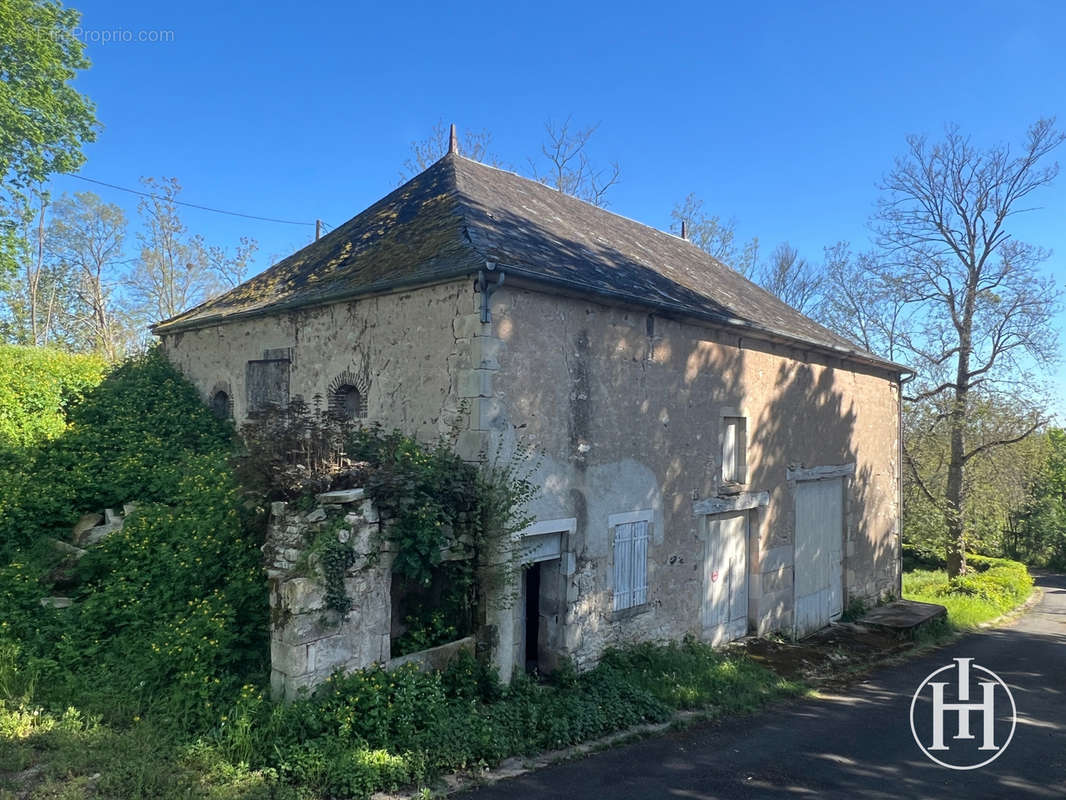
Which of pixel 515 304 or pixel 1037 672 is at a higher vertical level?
pixel 515 304

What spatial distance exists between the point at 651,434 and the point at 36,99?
56.5ft

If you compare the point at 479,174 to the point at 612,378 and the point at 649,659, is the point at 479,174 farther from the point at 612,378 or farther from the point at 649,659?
the point at 649,659

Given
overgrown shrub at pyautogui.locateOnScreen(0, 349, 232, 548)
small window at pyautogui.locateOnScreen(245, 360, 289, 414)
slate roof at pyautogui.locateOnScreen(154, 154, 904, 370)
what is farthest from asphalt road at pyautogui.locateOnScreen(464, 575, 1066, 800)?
overgrown shrub at pyautogui.locateOnScreen(0, 349, 232, 548)

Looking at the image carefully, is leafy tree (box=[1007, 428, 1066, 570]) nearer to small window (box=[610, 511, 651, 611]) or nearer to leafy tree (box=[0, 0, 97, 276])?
small window (box=[610, 511, 651, 611])

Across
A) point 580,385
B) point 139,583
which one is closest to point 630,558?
point 580,385

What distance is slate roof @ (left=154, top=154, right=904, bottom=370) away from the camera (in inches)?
311

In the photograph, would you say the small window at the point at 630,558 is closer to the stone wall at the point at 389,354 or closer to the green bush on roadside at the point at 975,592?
the stone wall at the point at 389,354

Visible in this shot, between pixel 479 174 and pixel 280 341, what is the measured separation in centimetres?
428

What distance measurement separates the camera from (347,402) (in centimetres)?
886

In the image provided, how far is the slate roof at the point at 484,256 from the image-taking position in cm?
790

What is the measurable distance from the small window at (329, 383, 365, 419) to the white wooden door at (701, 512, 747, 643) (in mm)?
5465

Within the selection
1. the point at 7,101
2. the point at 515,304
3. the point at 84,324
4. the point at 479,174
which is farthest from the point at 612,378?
the point at 84,324

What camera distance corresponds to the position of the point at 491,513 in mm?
6945

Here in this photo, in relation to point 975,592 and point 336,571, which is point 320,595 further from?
point 975,592
